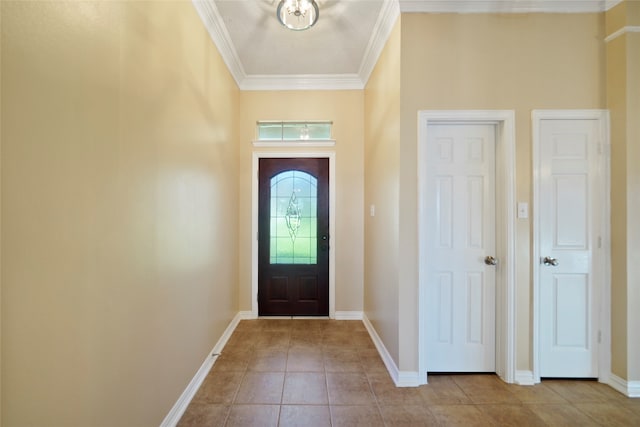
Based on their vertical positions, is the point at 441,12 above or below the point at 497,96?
above

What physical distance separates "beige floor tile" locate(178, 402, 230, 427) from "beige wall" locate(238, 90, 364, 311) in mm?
Answer: 1752

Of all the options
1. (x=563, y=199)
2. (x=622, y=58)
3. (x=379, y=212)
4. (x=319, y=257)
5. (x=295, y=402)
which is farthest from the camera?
(x=319, y=257)

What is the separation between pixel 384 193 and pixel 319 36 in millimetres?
1711

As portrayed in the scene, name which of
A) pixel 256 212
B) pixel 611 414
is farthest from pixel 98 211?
pixel 611 414

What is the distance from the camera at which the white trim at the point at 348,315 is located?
3762 millimetres

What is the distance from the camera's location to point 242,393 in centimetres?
218

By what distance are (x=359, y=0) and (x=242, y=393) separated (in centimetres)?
330

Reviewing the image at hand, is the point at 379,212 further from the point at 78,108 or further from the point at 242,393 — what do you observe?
the point at 78,108

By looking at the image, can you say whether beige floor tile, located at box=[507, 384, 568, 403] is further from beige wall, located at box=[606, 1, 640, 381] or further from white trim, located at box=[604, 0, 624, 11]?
white trim, located at box=[604, 0, 624, 11]

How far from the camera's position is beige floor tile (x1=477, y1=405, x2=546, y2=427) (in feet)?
6.19

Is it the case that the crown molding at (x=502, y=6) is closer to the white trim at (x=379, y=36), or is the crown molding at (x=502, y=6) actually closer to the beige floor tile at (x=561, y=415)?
the white trim at (x=379, y=36)

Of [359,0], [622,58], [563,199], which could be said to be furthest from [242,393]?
[622,58]

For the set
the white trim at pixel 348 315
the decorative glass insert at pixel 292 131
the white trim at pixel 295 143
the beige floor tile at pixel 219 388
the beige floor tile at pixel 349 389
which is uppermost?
the decorative glass insert at pixel 292 131

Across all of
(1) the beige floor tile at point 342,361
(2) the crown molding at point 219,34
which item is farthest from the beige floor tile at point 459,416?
(2) the crown molding at point 219,34
